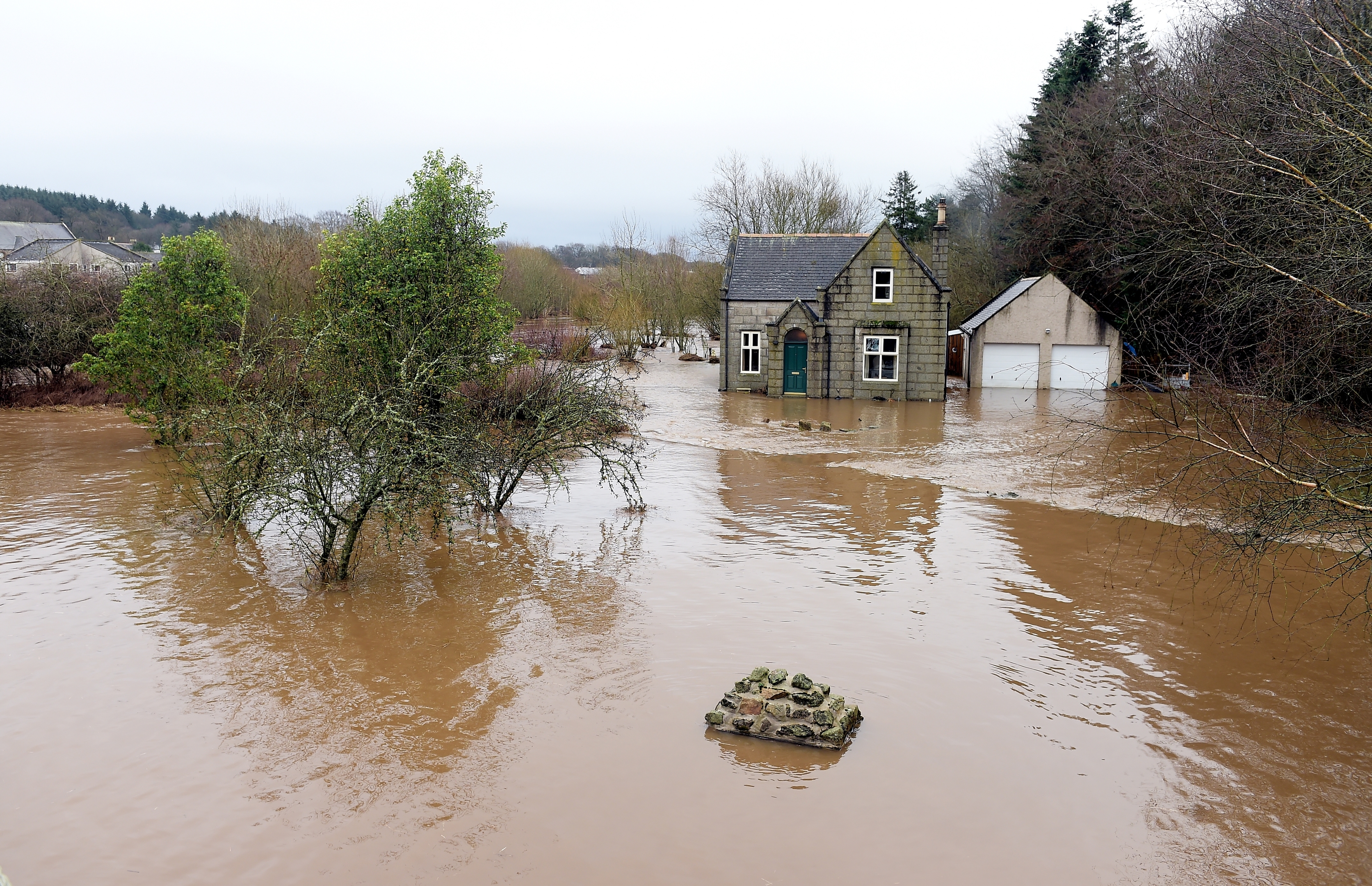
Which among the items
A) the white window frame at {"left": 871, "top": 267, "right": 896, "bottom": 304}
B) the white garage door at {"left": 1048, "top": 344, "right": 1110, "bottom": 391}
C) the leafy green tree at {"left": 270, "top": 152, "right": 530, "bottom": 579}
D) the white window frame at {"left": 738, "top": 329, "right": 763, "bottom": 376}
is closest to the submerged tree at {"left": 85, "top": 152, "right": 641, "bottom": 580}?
the leafy green tree at {"left": 270, "top": 152, "right": 530, "bottom": 579}

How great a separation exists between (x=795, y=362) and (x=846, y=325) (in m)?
2.38

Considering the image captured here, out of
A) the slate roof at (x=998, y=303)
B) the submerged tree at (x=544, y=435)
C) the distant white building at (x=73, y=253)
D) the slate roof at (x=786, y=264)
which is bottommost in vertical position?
the submerged tree at (x=544, y=435)

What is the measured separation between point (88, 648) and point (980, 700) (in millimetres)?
9276

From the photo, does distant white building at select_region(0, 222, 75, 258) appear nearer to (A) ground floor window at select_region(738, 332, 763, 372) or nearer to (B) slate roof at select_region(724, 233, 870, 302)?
(B) slate roof at select_region(724, 233, 870, 302)

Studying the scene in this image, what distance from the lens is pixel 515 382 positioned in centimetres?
2550

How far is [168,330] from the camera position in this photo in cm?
2125

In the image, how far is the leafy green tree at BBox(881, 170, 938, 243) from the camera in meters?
56.0

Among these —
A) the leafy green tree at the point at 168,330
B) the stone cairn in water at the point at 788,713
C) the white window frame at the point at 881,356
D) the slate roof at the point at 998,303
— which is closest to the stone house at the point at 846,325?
the white window frame at the point at 881,356

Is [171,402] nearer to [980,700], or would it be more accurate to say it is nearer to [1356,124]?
[980,700]

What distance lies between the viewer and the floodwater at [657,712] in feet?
21.2

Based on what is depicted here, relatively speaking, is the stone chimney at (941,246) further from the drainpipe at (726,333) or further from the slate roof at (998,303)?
the drainpipe at (726,333)

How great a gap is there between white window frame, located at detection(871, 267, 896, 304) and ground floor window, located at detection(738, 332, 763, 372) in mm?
4774

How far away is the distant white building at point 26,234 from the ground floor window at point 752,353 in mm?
66095

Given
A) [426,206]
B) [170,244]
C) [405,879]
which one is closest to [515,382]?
[426,206]
